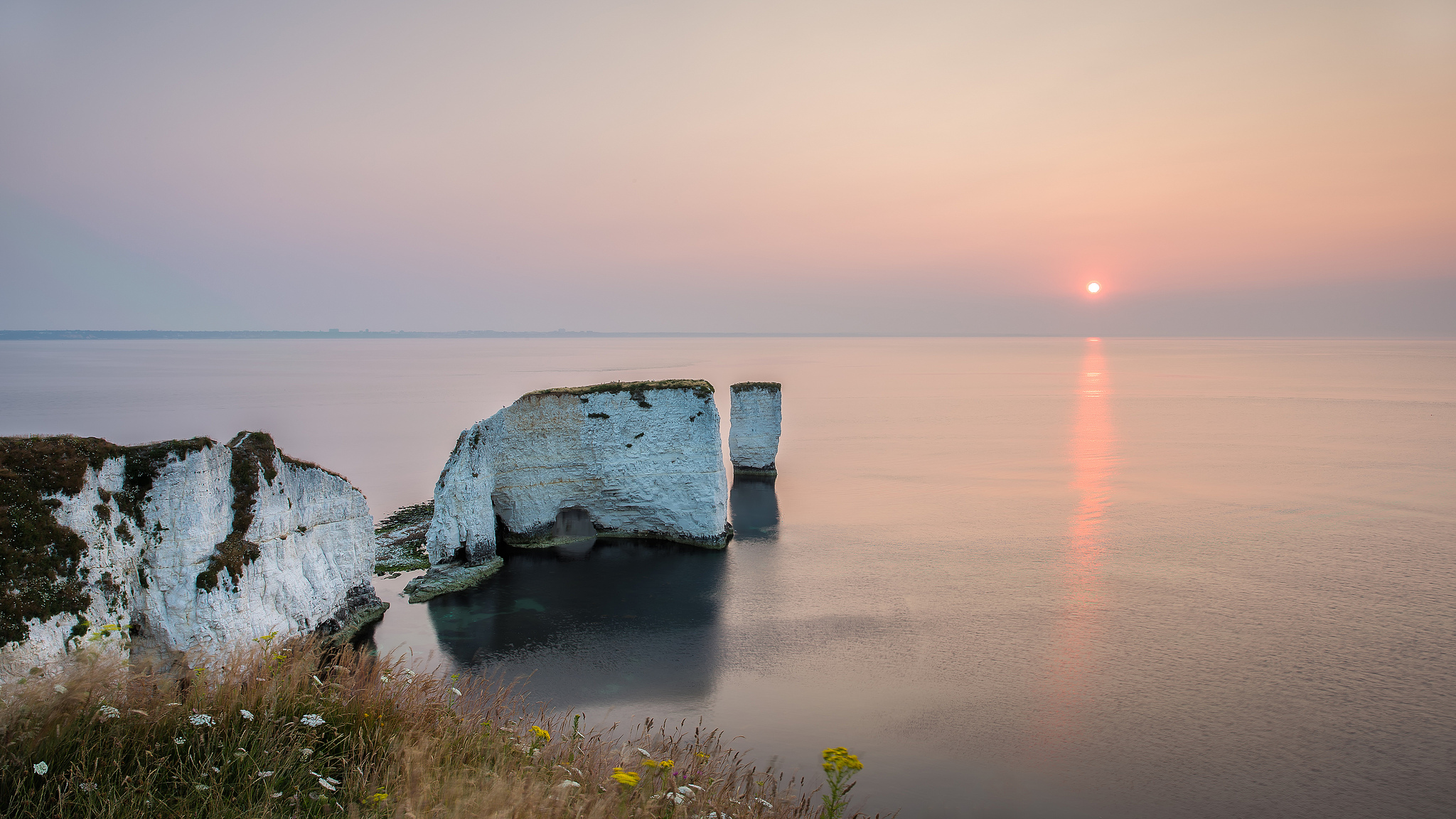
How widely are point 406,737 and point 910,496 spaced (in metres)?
31.5

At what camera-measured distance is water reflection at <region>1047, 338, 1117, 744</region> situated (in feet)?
50.1

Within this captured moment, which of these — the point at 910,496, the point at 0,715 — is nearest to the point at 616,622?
the point at 0,715

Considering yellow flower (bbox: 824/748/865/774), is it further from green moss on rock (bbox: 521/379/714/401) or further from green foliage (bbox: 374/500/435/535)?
green foliage (bbox: 374/500/435/535)

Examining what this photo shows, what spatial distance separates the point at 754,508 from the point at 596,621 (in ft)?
47.9

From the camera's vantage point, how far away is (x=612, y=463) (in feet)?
86.9

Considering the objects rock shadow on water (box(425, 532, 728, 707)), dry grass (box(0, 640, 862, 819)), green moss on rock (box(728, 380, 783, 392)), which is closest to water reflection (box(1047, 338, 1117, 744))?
rock shadow on water (box(425, 532, 728, 707))

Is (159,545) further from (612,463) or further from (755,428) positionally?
(755,428)

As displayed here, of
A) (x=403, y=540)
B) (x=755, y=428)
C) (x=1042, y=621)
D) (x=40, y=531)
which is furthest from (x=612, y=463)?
(x=40, y=531)

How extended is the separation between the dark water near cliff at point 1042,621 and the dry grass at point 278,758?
754 centimetres

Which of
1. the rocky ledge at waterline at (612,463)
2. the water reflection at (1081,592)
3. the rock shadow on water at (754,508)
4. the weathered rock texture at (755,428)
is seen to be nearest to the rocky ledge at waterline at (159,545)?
the rocky ledge at waterline at (612,463)

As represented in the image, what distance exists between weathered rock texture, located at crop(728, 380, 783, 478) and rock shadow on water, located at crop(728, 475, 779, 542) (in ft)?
2.67

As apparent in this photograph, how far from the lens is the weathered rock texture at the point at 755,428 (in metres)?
37.9

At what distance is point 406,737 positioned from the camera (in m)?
6.25

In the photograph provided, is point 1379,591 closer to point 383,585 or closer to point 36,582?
point 383,585
